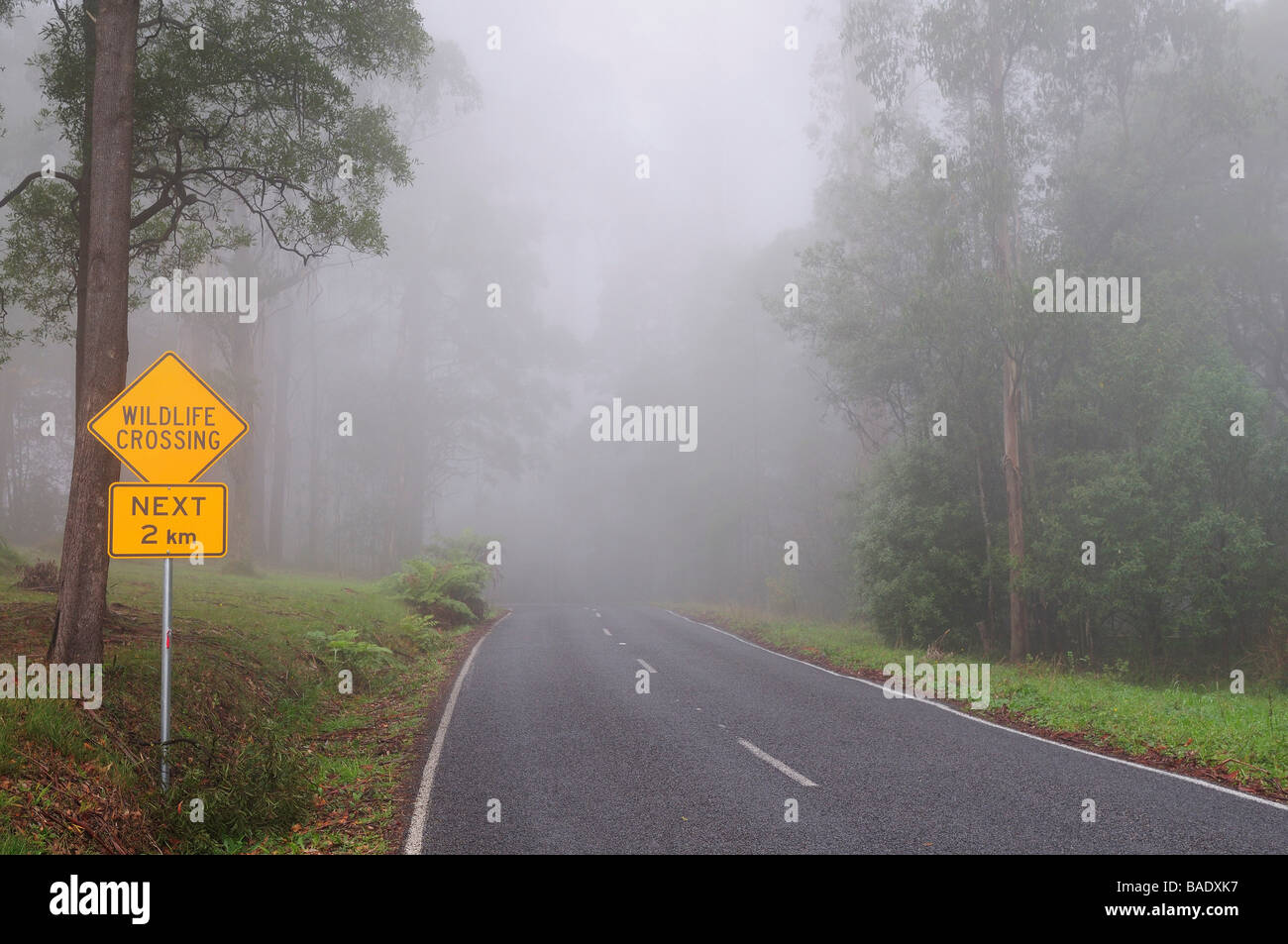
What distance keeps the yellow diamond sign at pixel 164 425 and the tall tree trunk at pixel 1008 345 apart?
51.7ft

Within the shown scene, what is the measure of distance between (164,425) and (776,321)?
24.1m

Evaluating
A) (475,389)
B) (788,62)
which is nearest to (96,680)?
(475,389)

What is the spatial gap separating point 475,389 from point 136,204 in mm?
35773

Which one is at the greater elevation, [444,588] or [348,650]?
[348,650]

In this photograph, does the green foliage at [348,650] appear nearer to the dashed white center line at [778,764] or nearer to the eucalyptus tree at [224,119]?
the eucalyptus tree at [224,119]

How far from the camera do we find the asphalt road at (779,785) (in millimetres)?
5379

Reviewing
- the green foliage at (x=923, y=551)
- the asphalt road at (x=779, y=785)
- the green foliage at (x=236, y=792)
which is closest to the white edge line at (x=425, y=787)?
the asphalt road at (x=779, y=785)

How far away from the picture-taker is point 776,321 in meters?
28.3

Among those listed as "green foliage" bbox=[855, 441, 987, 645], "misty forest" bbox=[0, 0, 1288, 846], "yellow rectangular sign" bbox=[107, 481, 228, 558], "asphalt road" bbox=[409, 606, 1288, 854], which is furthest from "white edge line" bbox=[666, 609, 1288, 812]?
"yellow rectangular sign" bbox=[107, 481, 228, 558]

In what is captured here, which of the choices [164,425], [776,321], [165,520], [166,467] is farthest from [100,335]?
[776,321]

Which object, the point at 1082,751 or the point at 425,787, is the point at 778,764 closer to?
the point at 425,787

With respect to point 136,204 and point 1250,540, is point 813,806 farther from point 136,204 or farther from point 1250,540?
point 1250,540

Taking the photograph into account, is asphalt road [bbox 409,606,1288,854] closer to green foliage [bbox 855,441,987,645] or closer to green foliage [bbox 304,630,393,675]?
green foliage [bbox 304,630,393,675]

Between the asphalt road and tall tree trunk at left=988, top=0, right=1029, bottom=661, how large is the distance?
688 centimetres
